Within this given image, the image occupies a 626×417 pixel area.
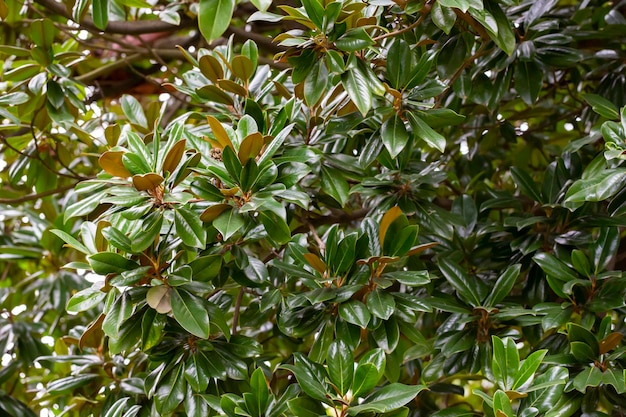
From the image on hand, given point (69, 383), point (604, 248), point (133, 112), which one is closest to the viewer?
point (604, 248)

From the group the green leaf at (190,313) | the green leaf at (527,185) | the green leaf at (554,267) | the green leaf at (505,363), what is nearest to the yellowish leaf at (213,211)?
the green leaf at (190,313)

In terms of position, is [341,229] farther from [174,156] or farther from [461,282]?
[174,156]

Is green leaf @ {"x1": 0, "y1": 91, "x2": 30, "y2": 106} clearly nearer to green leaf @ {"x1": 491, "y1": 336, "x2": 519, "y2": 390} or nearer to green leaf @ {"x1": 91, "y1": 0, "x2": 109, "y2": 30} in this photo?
green leaf @ {"x1": 91, "y1": 0, "x2": 109, "y2": 30}

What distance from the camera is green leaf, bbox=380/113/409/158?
4.15ft

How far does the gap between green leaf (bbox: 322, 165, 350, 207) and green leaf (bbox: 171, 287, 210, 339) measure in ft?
1.03

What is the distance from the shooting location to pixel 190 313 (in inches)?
46.1

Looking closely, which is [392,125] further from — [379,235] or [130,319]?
[130,319]

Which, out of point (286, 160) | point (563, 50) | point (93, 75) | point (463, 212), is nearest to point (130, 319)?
point (286, 160)

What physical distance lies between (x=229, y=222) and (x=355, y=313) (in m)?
0.25

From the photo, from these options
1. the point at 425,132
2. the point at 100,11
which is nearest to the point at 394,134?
the point at 425,132

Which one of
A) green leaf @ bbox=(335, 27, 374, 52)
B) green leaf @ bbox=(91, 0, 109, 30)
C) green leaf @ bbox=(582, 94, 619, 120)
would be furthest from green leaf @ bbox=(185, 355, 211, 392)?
green leaf @ bbox=(582, 94, 619, 120)

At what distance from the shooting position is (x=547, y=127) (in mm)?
2148

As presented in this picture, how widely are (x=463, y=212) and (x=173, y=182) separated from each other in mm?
728

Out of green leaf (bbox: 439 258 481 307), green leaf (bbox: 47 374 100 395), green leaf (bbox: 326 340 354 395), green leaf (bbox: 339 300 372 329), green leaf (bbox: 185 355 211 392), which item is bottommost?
green leaf (bbox: 47 374 100 395)
